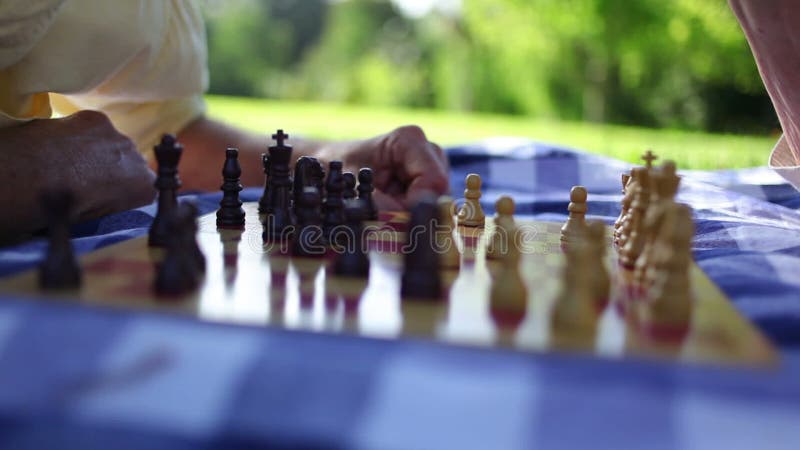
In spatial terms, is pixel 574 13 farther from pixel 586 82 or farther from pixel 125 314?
pixel 125 314

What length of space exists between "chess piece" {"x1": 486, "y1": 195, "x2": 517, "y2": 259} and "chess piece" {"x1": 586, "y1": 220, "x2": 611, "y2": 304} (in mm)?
86

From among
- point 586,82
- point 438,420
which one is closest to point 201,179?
point 438,420

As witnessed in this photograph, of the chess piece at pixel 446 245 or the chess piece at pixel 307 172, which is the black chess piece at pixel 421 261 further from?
the chess piece at pixel 307 172

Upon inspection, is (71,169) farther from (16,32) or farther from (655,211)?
(655,211)

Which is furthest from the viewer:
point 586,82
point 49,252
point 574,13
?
point 586,82

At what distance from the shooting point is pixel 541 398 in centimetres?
62

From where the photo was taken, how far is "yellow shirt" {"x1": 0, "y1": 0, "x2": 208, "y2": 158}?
1.27 m

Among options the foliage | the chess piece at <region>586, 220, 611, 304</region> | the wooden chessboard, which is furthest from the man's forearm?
the foliage

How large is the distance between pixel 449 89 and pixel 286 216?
478 inches

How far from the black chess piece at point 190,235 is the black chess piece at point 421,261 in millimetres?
243

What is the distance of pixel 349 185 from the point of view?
1.24 meters

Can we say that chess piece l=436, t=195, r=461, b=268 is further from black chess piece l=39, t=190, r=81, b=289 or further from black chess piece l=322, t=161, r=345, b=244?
black chess piece l=39, t=190, r=81, b=289

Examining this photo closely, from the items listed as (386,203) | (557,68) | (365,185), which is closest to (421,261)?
(365,185)

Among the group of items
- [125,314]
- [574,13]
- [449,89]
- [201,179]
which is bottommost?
[125,314]
